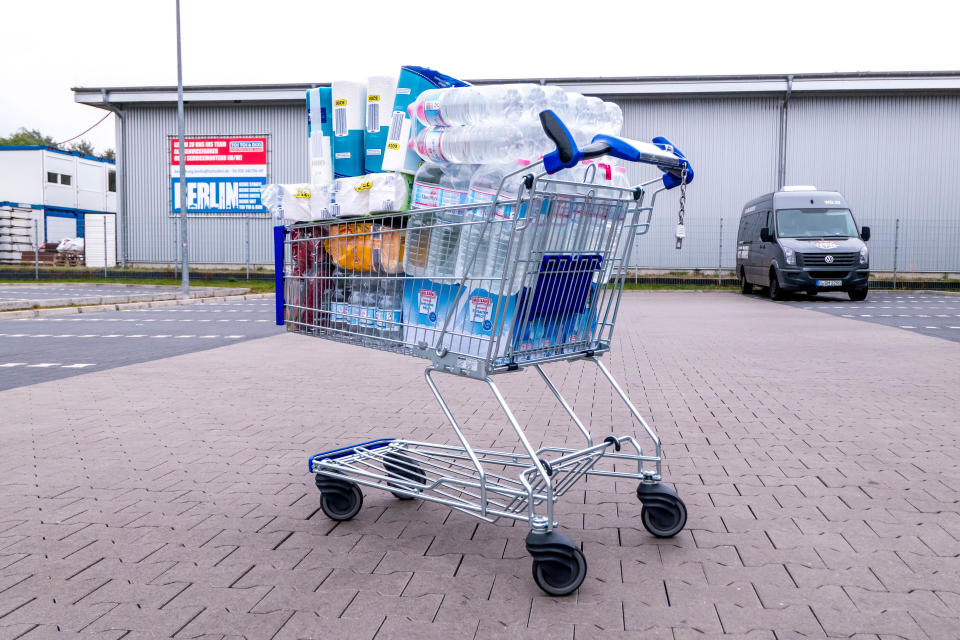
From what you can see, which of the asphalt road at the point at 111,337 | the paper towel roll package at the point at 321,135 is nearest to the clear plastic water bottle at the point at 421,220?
the paper towel roll package at the point at 321,135

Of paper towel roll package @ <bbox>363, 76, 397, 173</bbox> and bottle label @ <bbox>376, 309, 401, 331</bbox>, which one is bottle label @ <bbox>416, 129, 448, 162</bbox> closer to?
paper towel roll package @ <bbox>363, 76, 397, 173</bbox>

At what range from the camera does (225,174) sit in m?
30.6

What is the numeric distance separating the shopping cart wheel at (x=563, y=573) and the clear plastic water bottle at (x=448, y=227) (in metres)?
1.21

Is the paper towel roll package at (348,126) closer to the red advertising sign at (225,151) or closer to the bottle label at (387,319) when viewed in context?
the bottle label at (387,319)

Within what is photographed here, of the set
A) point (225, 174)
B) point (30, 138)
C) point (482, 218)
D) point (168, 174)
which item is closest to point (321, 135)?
point (482, 218)

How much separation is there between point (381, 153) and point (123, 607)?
2.24 meters

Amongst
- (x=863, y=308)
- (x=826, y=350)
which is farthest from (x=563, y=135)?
(x=863, y=308)

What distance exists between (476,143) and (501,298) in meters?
0.67

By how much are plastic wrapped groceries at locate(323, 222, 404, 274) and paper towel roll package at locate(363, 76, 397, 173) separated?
33cm

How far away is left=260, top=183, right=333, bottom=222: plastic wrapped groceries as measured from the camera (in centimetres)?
402

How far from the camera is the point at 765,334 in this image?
12.6 m

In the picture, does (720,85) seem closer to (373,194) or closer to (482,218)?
(373,194)

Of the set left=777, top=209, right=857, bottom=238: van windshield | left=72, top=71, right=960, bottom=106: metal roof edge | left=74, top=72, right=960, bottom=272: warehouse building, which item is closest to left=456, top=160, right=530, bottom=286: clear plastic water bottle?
left=777, top=209, right=857, bottom=238: van windshield

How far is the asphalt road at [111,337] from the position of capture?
8.99 metres
